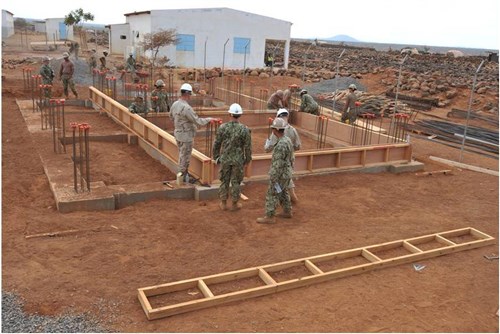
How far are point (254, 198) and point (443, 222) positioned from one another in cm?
309

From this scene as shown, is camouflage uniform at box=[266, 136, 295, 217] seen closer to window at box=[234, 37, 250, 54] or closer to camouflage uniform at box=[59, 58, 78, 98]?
camouflage uniform at box=[59, 58, 78, 98]

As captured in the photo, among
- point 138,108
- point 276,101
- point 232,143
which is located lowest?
point 138,108

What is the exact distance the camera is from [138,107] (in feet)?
40.0

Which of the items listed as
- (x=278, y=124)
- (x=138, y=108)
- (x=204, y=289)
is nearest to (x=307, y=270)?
(x=204, y=289)

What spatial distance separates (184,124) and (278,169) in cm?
197

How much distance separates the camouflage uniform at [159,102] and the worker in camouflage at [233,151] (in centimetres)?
622

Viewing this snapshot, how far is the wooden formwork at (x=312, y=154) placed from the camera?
8.42 m

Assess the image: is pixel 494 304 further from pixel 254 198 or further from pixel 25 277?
pixel 25 277

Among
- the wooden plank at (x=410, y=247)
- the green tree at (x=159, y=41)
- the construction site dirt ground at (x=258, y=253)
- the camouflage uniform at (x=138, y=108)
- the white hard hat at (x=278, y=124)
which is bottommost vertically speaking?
the construction site dirt ground at (x=258, y=253)

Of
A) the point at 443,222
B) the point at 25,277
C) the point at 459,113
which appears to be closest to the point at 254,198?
the point at 443,222

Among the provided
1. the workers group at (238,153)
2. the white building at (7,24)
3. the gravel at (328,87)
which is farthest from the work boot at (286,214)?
the white building at (7,24)

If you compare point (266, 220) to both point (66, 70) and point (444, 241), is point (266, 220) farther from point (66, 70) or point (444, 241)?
point (66, 70)

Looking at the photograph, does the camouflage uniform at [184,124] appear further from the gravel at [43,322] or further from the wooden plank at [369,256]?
the gravel at [43,322]

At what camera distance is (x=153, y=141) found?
10.3 meters
